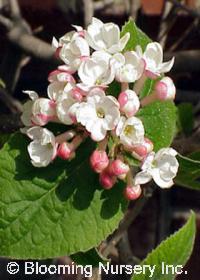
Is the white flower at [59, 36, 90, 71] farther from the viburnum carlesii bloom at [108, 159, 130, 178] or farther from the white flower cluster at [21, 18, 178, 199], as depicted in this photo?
the viburnum carlesii bloom at [108, 159, 130, 178]

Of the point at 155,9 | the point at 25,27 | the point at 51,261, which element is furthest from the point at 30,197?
the point at 155,9

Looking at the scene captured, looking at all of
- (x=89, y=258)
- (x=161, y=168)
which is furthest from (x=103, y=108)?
(x=89, y=258)

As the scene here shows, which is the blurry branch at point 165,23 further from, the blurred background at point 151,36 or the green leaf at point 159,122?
the green leaf at point 159,122

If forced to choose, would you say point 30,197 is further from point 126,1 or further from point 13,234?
point 126,1

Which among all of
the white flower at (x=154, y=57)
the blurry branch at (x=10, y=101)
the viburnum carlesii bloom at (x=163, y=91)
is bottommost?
the blurry branch at (x=10, y=101)

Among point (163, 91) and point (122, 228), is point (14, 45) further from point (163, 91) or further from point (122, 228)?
point (163, 91)

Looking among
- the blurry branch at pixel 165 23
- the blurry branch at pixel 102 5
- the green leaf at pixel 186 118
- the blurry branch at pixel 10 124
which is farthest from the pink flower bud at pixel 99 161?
the blurry branch at pixel 102 5

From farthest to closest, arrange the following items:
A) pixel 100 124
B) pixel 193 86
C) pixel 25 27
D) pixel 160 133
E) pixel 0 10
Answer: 1. pixel 193 86
2. pixel 0 10
3. pixel 25 27
4. pixel 160 133
5. pixel 100 124
